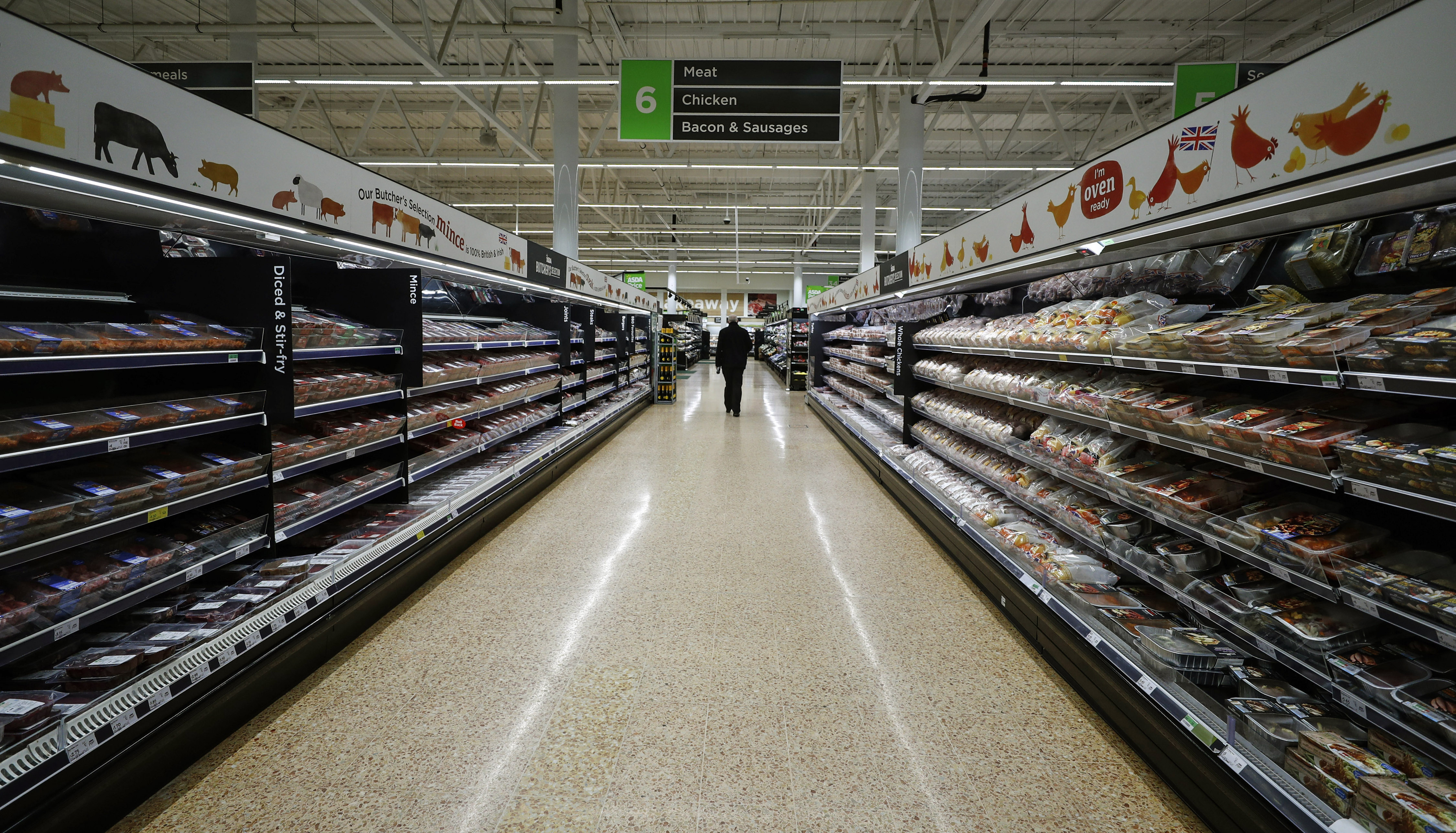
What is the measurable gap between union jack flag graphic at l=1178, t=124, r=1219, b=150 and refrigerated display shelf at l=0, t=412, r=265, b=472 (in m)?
3.64

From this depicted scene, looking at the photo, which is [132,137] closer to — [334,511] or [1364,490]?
[334,511]

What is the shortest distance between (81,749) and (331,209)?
2.26 metres

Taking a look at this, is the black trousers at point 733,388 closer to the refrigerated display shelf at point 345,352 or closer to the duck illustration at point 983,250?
the duck illustration at point 983,250

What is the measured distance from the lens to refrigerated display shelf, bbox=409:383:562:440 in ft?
13.4

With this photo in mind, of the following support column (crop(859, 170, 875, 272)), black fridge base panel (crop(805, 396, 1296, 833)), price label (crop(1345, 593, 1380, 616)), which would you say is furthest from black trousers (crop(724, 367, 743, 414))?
price label (crop(1345, 593, 1380, 616))

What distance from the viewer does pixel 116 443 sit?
2.06 m

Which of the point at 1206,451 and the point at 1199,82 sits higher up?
the point at 1199,82

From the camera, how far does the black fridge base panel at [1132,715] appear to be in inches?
67.3

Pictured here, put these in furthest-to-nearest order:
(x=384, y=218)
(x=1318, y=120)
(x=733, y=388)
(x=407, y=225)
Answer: (x=733, y=388) < (x=407, y=225) < (x=384, y=218) < (x=1318, y=120)

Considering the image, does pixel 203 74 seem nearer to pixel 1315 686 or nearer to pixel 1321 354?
pixel 1321 354

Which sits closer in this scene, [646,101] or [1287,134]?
[1287,134]

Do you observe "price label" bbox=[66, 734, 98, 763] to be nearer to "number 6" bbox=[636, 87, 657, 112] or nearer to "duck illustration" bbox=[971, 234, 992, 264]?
"duck illustration" bbox=[971, 234, 992, 264]

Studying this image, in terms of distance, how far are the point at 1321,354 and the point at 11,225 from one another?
13.8 feet

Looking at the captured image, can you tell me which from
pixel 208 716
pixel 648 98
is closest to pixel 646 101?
pixel 648 98
